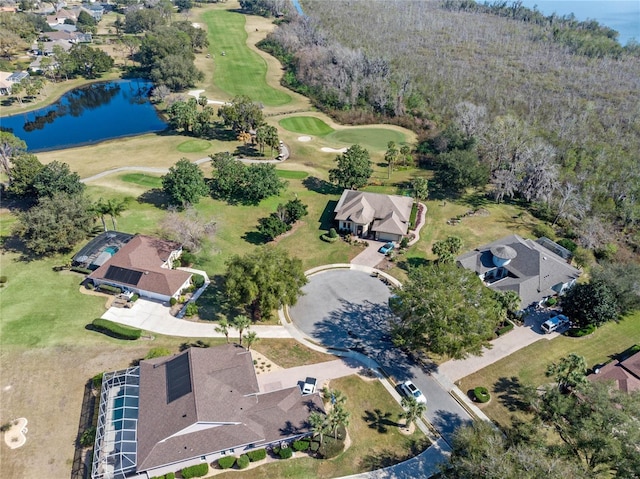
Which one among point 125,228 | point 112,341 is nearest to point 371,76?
point 125,228

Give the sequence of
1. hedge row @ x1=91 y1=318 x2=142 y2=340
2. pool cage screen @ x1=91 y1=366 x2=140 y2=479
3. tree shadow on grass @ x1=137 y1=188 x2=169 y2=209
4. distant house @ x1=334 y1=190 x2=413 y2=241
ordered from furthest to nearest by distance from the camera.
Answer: tree shadow on grass @ x1=137 y1=188 x2=169 y2=209
distant house @ x1=334 y1=190 x2=413 y2=241
hedge row @ x1=91 y1=318 x2=142 y2=340
pool cage screen @ x1=91 y1=366 x2=140 y2=479

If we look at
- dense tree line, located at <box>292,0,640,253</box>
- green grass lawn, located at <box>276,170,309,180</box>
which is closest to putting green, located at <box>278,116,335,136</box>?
dense tree line, located at <box>292,0,640,253</box>

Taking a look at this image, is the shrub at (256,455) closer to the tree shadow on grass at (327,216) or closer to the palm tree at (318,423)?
the palm tree at (318,423)

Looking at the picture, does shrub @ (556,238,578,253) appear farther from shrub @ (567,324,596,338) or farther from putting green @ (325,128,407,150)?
putting green @ (325,128,407,150)

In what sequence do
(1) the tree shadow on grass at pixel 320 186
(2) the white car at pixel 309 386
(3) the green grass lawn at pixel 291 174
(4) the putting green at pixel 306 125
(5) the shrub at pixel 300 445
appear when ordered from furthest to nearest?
(4) the putting green at pixel 306 125 < (3) the green grass lawn at pixel 291 174 < (1) the tree shadow on grass at pixel 320 186 < (2) the white car at pixel 309 386 < (5) the shrub at pixel 300 445

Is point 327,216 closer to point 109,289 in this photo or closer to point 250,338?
point 250,338

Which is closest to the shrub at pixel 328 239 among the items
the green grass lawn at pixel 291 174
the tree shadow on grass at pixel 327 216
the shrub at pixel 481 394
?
the tree shadow on grass at pixel 327 216

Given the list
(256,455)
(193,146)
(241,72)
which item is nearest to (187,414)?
(256,455)

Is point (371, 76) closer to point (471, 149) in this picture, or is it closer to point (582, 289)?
point (471, 149)
